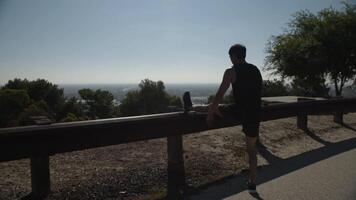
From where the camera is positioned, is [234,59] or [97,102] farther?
[97,102]

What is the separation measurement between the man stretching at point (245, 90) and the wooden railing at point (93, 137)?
2.45ft

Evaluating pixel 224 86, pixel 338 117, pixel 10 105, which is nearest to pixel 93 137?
pixel 224 86

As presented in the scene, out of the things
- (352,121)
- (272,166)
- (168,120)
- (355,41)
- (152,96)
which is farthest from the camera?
(152,96)

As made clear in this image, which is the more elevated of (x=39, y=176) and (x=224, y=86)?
(x=224, y=86)

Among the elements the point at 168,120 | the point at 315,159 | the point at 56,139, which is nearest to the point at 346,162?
the point at 315,159

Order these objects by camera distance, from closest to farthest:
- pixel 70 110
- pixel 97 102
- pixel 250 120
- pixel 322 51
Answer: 1. pixel 250 120
2. pixel 322 51
3. pixel 70 110
4. pixel 97 102

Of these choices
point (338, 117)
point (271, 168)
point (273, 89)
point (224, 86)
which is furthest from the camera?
point (273, 89)

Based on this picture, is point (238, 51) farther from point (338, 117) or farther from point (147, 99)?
point (147, 99)

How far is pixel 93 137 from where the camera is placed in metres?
4.67

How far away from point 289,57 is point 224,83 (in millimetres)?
17649

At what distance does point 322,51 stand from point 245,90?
17456 mm

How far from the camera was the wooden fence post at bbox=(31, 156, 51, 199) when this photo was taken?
4.54 meters

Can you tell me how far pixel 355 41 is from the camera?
21141mm

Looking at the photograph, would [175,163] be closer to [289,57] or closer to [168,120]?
[168,120]
